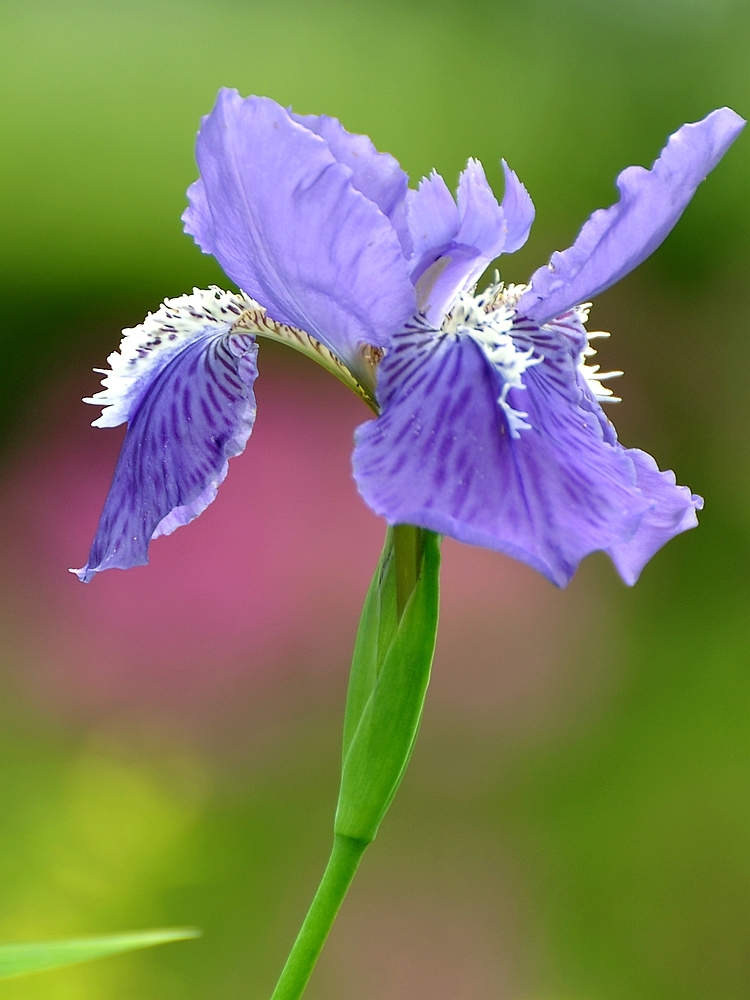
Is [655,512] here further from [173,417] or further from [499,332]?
[173,417]

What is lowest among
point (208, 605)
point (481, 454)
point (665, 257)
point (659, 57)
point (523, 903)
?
point (523, 903)

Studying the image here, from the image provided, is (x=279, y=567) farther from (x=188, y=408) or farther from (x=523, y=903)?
(x=188, y=408)

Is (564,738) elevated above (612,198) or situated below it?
below

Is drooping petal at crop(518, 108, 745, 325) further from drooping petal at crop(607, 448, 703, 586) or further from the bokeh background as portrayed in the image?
the bokeh background

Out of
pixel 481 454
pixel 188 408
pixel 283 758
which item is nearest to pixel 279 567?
pixel 283 758


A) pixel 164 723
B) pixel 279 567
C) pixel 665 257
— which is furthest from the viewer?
pixel 665 257

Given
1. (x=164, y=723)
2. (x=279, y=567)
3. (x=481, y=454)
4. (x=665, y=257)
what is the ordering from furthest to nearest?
(x=665, y=257), (x=279, y=567), (x=164, y=723), (x=481, y=454)

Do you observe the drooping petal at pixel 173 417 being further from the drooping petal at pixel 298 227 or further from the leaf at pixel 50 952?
the leaf at pixel 50 952

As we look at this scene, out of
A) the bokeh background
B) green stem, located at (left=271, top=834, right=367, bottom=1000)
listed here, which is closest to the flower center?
green stem, located at (left=271, top=834, right=367, bottom=1000)
